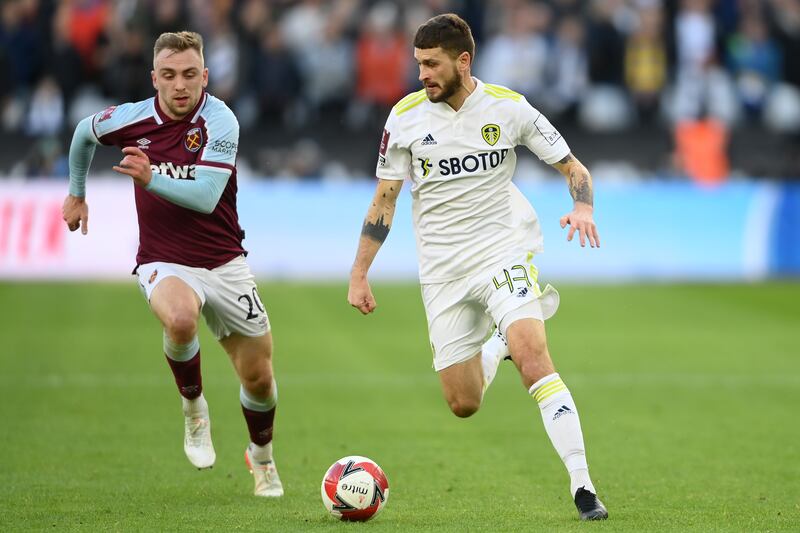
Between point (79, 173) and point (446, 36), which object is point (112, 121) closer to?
point (79, 173)

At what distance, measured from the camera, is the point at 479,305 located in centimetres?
869

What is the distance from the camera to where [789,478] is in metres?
9.32

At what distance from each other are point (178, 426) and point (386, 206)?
3977 millimetres

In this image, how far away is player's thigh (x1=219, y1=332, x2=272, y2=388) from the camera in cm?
882

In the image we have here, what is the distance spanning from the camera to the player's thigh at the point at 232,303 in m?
8.66

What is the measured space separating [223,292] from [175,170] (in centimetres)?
80

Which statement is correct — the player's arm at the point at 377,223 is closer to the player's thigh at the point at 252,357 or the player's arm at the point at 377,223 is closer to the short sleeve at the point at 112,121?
the player's thigh at the point at 252,357

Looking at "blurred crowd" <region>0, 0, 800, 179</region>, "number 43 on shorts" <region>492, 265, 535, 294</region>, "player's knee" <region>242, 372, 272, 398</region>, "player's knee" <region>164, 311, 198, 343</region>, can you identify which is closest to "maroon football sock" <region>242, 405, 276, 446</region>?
"player's knee" <region>242, 372, 272, 398</region>

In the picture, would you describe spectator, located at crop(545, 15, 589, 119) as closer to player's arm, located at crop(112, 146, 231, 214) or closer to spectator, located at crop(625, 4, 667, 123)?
spectator, located at crop(625, 4, 667, 123)

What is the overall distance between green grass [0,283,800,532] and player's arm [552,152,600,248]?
1.56 meters

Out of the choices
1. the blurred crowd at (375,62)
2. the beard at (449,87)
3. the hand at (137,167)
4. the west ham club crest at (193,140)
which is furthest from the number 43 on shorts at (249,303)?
the blurred crowd at (375,62)

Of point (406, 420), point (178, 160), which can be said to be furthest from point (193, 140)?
point (406, 420)

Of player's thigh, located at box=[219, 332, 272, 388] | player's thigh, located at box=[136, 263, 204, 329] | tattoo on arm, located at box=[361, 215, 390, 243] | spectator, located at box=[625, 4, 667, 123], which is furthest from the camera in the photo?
spectator, located at box=[625, 4, 667, 123]

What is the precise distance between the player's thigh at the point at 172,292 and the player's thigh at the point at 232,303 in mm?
104
